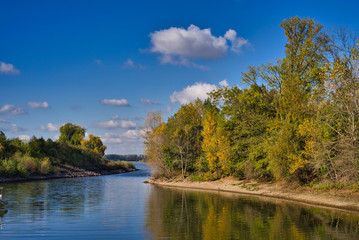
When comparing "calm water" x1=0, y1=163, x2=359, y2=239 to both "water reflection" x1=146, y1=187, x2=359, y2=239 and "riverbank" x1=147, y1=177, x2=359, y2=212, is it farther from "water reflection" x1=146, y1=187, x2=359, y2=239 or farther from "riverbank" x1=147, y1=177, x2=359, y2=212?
"riverbank" x1=147, y1=177, x2=359, y2=212

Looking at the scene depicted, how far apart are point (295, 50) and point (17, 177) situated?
54951 mm

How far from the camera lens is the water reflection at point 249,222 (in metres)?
18.5

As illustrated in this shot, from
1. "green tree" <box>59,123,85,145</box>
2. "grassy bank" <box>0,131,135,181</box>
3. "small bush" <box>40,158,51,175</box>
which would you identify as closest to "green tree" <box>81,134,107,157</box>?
"green tree" <box>59,123,85,145</box>

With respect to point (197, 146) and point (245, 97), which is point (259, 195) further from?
point (197, 146)

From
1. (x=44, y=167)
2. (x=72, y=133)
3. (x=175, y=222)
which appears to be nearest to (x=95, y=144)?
(x=72, y=133)

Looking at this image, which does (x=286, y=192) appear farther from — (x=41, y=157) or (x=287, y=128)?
(x=41, y=157)

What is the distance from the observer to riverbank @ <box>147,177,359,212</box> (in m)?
29.3

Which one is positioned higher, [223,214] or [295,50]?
[295,50]

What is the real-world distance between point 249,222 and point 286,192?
17.5m

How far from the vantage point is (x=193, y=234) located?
18.6 m

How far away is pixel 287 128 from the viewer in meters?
37.4

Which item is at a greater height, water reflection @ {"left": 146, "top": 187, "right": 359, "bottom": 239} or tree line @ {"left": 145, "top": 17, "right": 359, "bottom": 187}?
tree line @ {"left": 145, "top": 17, "right": 359, "bottom": 187}

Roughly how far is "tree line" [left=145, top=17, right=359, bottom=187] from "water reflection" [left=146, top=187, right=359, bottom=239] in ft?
23.0

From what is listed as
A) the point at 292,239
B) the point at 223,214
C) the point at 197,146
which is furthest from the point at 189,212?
the point at 197,146
